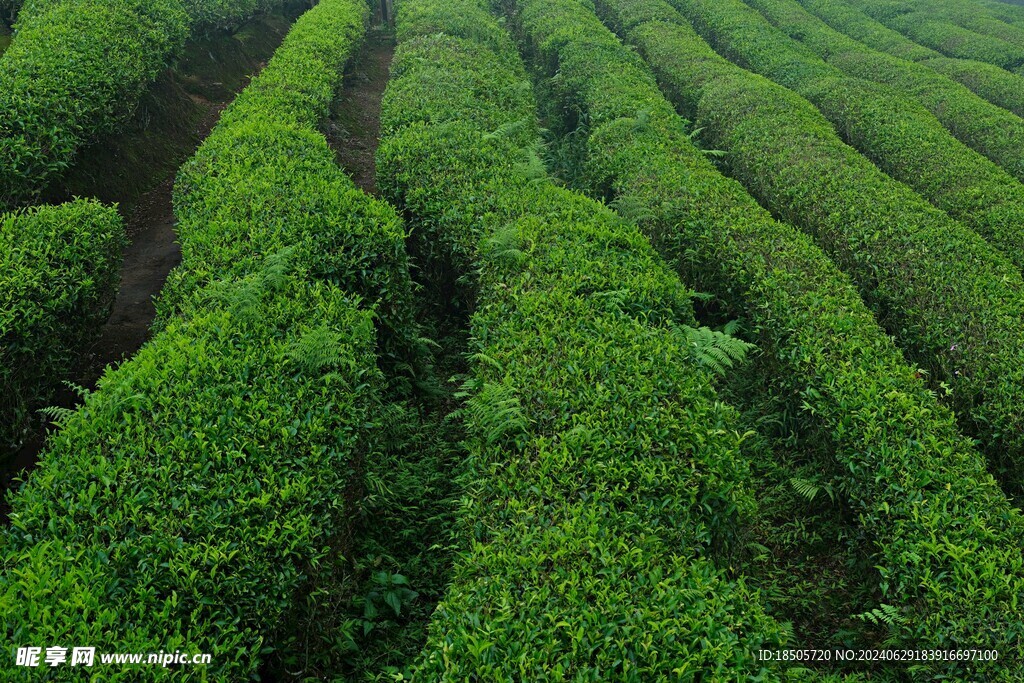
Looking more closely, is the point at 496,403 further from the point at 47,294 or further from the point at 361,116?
the point at 361,116

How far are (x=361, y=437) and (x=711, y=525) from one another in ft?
9.45

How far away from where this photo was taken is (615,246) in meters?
7.87

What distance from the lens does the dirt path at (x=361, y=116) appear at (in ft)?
44.0

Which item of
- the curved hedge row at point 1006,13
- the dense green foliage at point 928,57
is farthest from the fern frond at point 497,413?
the curved hedge row at point 1006,13

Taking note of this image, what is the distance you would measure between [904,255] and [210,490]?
875 centimetres

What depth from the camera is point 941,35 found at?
2473 cm

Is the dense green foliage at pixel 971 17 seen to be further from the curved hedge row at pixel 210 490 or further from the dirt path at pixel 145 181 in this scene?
the curved hedge row at pixel 210 490

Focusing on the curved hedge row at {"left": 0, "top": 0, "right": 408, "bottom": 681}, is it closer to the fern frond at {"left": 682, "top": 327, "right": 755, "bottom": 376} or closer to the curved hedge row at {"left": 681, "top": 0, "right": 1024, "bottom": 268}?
the fern frond at {"left": 682, "top": 327, "right": 755, "bottom": 376}

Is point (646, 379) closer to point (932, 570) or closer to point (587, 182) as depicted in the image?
point (932, 570)

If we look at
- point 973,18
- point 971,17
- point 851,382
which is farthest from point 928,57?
point 851,382

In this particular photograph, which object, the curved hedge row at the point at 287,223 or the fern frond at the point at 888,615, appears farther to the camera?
the curved hedge row at the point at 287,223

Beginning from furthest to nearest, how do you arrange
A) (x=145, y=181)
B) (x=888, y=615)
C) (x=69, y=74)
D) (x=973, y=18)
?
(x=973, y=18), (x=145, y=181), (x=69, y=74), (x=888, y=615)

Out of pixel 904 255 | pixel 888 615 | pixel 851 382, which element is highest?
pixel 904 255

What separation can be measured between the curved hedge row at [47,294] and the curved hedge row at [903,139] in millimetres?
11977
